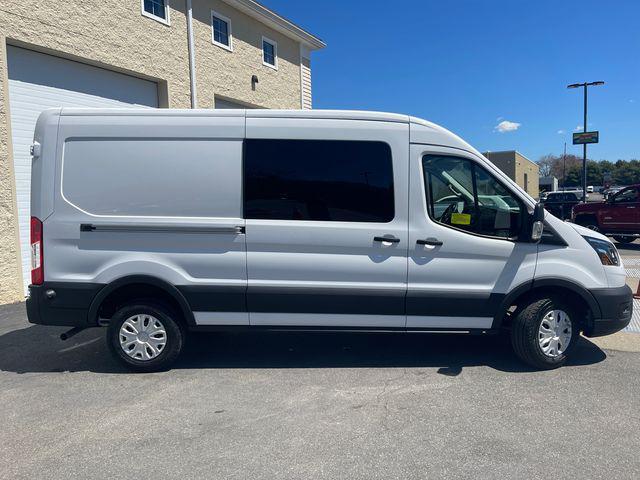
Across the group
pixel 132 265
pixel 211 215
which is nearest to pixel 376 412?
pixel 211 215

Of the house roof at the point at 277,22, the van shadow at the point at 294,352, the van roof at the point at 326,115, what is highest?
the house roof at the point at 277,22

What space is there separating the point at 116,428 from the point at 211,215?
1.92 metres

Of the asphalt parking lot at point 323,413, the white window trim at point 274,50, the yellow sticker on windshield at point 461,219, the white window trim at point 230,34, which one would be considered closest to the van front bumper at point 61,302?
the asphalt parking lot at point 323,413

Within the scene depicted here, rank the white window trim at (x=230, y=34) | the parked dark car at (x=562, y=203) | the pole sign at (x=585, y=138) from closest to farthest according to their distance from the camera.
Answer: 1. the white window trim at (x=230, y=34)
2. the parked dark car at (x=562, y=203)
3. the pole sign at (x=585, y=138)

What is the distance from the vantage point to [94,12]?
28.6ft

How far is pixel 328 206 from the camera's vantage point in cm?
433

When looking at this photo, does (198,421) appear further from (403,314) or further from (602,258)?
(602,258)

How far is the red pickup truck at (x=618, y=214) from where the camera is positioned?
1290 cm

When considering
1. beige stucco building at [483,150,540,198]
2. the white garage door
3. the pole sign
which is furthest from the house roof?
beige stucco building at [483,150,540,198]

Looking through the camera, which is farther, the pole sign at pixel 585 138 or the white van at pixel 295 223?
the pole sign at pixel 585 138

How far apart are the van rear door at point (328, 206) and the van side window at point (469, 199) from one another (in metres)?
0.31

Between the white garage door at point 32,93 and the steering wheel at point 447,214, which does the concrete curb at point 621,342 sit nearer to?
the steering wheel at point 447,214

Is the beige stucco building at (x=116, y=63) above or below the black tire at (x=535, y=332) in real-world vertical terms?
above

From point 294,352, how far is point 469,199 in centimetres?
246
